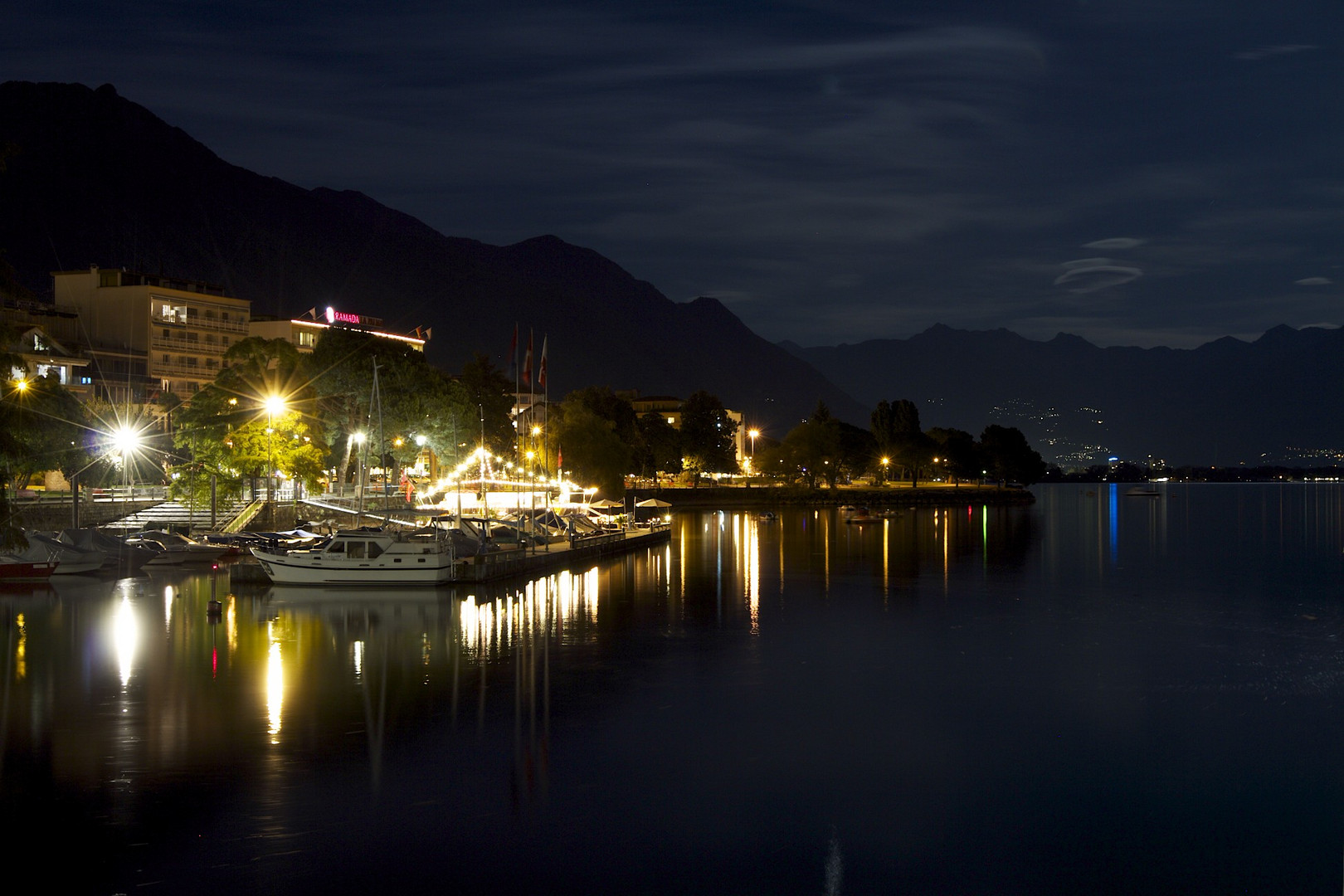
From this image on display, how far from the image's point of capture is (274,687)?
29.2 meters

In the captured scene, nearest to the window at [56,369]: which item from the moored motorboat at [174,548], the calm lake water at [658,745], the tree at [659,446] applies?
the moored motorboat at [174,548]

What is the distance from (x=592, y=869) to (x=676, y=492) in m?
154

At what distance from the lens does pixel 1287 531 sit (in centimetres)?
11481

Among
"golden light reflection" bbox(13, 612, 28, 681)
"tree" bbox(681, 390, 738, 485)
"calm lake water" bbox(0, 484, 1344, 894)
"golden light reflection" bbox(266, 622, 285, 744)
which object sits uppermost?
"tree" bbox(681, 390, 738, 485)

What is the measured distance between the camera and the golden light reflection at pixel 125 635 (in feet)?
103

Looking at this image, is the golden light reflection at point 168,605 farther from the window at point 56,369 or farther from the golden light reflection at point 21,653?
the window at point 56,369

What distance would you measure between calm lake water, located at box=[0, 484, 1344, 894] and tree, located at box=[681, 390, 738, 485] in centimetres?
→ 14052

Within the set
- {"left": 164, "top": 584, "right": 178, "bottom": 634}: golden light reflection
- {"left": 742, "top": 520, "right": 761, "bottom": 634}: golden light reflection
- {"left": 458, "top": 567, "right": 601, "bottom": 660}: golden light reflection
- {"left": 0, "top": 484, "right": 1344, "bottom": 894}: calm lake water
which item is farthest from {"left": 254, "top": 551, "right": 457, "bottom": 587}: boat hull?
{"left": 742, "top": 520, "right": 761, "bottom": 634}: golden light reflection

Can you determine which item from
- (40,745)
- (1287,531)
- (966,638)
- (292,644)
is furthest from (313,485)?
(1287,531)

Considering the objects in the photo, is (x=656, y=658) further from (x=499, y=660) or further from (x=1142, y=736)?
(x=1142, y=736)

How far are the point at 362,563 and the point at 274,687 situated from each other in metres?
20.3

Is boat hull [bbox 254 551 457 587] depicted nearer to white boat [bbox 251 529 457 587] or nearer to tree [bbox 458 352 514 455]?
white boat [bbox 251 529 457 587]

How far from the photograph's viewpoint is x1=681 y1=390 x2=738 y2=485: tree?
624 ft

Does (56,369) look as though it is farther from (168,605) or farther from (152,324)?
(168,605)
